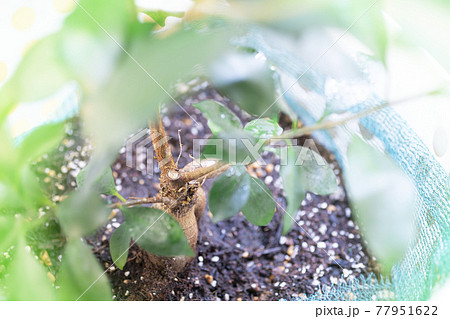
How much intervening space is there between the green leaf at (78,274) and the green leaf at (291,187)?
233 mm

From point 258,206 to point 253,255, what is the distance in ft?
0.82

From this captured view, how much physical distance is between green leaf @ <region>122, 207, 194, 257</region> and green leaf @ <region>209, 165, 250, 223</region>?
62 mm

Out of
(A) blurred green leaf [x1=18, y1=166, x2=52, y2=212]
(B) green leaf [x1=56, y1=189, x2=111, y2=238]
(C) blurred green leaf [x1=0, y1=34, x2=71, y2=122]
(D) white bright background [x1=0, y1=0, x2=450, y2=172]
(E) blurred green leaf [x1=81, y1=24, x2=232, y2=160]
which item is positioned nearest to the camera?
(E) blurred green leaf [x1=81, y1=24, x2=232, y2=160]

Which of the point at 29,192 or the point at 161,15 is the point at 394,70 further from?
the point at 29,192

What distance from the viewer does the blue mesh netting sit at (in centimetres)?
58

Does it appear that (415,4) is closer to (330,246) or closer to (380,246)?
(380,246)

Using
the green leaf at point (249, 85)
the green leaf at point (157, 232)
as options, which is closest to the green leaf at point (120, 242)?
the green leaf at point (157, 232)

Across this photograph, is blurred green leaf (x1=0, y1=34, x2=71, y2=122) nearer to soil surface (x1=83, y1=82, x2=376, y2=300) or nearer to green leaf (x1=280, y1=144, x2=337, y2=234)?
green leaf (x1=280, y1=144, x2=337, y2=234)

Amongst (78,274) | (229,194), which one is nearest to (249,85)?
(229,194)

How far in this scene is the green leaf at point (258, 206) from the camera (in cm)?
58

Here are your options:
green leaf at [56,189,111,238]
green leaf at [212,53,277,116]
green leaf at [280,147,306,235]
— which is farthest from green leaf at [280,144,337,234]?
green leaf at [56,189,111,238]

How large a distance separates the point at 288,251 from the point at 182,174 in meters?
0.33

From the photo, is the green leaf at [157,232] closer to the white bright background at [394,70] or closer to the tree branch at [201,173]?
the tree branch at [201,173]

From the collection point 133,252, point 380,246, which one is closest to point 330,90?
point 380,246
